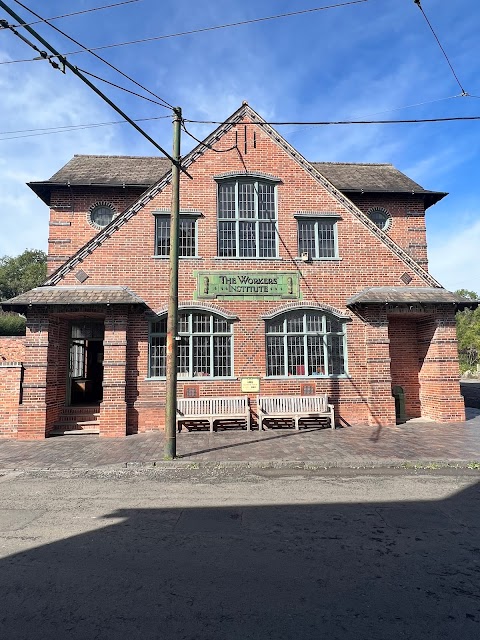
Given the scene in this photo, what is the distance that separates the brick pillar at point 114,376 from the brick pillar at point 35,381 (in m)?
1.69

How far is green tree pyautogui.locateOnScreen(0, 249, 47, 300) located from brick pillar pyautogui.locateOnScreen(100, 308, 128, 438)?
151ft

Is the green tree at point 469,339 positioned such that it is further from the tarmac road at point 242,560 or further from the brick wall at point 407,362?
the tarmac road at point 242,560

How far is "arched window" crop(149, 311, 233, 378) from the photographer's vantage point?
12.3 m

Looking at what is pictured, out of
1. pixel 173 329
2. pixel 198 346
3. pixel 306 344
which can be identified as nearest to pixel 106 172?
pixel 198 346

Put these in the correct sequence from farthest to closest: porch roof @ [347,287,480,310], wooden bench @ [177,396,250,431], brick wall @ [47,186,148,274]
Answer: brick wall @ [47,186,148,274] < porch roof @ [347,287,480,310] < wooden bench @ [177,396,250,431]

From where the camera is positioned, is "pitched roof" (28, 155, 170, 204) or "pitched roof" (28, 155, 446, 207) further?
"pitched roof" (28, 155, 446, 207)

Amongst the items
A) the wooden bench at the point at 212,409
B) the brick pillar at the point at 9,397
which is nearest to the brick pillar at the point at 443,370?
the wooden bench at the point at 212,409

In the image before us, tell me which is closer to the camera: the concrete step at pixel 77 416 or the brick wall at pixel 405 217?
the concrete step at pixel 77 416

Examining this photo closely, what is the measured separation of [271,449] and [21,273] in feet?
191

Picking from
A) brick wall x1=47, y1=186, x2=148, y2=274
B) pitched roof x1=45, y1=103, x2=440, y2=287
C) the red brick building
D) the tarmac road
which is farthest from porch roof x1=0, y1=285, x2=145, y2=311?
the tarmac road

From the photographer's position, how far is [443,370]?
12.5 m

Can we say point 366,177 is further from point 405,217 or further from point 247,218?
point 247,218

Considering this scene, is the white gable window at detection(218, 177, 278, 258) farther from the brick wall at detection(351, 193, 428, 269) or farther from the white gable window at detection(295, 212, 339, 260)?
the brick wall at detection(351, 193, 428, 269)

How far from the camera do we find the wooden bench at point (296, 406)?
11.8m
